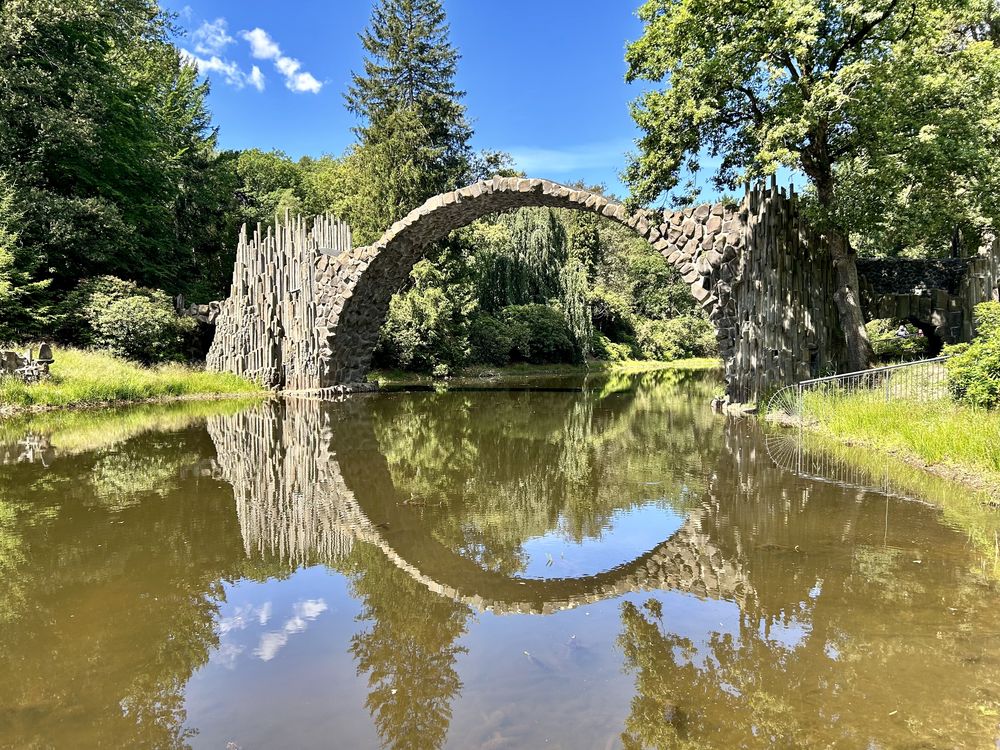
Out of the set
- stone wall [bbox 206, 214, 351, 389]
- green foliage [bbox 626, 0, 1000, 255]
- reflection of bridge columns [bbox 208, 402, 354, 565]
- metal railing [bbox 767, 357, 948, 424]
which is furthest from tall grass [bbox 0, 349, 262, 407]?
metal railing [bbox 767, 357, 948, 424]

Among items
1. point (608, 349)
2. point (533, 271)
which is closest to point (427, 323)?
point (533, 271)

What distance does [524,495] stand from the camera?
6.66m

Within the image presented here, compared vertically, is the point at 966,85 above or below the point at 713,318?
above

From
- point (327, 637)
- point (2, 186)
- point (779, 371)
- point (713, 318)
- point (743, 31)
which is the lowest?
point (327, 637)

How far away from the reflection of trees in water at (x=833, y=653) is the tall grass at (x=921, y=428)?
198 centimetres

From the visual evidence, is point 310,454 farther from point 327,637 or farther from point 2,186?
point 2,186

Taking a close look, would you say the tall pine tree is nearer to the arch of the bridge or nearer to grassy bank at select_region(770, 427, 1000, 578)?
the arch of the bridge

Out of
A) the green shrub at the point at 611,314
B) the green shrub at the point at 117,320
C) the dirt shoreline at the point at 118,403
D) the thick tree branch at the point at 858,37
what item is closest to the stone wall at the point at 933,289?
the thick tree branch at the point at 858,37

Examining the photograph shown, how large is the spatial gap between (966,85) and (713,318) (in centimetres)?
626

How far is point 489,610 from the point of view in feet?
12.7

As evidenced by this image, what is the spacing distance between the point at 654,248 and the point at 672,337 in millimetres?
25243

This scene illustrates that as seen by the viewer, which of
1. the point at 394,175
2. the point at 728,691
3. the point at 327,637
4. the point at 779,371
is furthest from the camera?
the point at 394,175

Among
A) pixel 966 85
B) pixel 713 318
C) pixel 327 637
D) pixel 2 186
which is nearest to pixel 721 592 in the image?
pixel 327 637

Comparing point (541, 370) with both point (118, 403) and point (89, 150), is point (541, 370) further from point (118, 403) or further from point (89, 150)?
point (89, 150)
